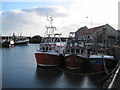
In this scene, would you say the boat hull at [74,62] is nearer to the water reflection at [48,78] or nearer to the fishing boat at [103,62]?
the water reflection at [48,78]

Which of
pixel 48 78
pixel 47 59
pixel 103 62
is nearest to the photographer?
pixel 48 78

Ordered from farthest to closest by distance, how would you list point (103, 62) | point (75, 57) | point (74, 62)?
1. point (74, 62)
2. point (75, 57)
3. point (103, 62)

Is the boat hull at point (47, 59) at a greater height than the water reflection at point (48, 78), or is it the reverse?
the boat hull at point (47, 59)

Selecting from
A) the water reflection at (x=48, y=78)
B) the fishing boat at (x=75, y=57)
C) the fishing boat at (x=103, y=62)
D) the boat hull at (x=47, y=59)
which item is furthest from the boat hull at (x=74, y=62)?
the fishing boat at (x=103, y=62)

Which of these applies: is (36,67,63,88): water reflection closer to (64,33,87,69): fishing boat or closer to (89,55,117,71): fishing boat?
(64,33,87,69): fishing boat

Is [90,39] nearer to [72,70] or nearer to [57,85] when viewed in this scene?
[72,70]

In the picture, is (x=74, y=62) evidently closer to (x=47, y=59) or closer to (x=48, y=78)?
(x=47, y=59)

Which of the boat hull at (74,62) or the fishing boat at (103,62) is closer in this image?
the fishing boat at (103,62)

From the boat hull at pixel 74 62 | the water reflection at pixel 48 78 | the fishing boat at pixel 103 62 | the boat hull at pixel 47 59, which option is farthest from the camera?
the boat hull at pixel 47 59

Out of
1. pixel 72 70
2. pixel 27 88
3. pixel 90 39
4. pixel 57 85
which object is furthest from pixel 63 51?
pixel 90 39

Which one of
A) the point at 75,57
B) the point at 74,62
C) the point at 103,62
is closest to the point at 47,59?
the point at 74,62

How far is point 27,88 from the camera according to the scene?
492 inches

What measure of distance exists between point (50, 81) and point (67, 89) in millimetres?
2687

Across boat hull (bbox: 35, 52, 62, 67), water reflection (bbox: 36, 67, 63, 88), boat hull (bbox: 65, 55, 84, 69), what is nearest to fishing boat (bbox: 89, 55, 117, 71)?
boat hull (bbox: 65, 55, 84, 69)
